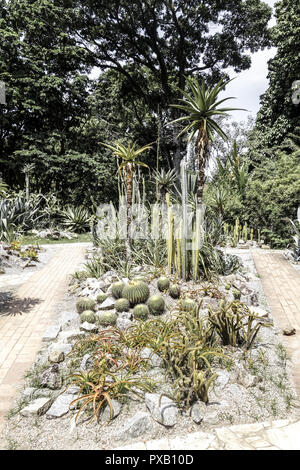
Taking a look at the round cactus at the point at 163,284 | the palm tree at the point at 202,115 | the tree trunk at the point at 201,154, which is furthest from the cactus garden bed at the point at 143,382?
the palm tree at the point at 202,115

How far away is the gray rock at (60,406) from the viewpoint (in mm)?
2832

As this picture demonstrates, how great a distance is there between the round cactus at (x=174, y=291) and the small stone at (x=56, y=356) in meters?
2.02

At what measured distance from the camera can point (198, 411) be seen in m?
2.78

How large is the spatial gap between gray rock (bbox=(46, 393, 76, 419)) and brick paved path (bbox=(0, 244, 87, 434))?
406 mm

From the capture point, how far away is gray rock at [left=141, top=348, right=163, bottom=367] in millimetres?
3459

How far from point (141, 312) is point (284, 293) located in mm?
2898

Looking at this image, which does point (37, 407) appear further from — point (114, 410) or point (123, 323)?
point (123, 323)

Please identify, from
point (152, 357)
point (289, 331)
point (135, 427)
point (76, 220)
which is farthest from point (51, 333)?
point (76, 220)

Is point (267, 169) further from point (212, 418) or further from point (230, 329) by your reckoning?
point (212, 418)

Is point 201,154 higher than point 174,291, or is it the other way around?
point 201,154

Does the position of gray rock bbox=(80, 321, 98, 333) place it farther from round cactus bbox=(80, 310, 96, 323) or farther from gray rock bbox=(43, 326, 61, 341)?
gray rock bbox=(43, 326, 61, 341)

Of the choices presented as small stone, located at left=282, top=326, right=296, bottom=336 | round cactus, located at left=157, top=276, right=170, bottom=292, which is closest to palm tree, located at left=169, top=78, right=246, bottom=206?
round cactus, located at left=157, top=276, right=170, bottom=292

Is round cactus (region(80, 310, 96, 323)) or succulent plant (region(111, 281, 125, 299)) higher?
succulent plant (region(111, 281, 125, 299))

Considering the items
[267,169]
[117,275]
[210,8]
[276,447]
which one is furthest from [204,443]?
[210,8]
